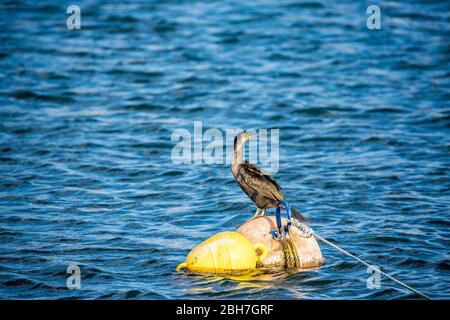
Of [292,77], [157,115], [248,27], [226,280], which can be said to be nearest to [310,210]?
[226,280]

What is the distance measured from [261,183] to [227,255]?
1140 mm

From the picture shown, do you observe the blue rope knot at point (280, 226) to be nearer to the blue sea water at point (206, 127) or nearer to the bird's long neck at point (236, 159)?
the blue sea water at point (206, 127)

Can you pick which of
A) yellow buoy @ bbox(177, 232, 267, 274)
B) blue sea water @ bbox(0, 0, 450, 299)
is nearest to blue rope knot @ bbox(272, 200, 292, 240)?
yellow buoy @ bbox(177, 232, 267, 274)

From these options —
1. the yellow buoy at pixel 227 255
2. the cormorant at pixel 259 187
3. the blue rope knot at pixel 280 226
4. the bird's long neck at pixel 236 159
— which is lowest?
the yellow buoy at pixel 227 255

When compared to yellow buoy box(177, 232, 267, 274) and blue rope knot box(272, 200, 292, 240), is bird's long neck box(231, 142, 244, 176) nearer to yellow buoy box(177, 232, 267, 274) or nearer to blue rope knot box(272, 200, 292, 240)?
blue rope knot box(272, 200, 292, 240)

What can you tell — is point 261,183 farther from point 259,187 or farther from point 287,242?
→ point 287,242

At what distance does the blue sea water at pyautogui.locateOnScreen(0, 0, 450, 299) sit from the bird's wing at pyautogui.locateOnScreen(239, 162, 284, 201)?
1.02m

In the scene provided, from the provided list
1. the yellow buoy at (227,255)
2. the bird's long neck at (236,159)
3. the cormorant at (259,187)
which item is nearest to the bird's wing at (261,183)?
the cormorant at (259,187)

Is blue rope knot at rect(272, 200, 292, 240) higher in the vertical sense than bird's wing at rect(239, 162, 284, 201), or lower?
→ lower

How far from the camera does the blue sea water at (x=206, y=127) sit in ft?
34.7

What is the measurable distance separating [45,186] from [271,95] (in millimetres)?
6900

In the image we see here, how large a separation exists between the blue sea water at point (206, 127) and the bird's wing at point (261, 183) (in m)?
1.02

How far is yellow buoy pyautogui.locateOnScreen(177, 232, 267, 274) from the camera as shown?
375 inches
